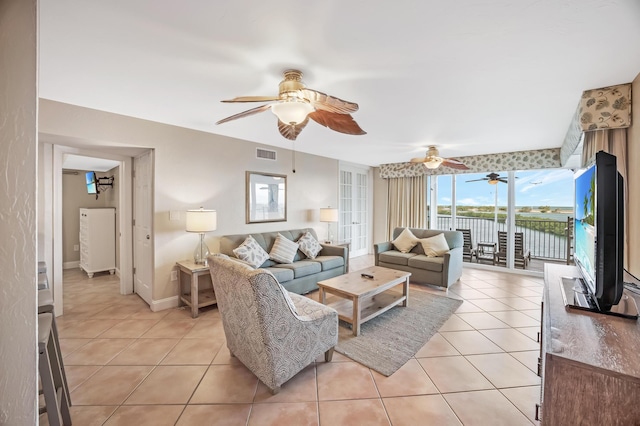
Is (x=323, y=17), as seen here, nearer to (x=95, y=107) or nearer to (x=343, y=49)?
(x=343, y=49)

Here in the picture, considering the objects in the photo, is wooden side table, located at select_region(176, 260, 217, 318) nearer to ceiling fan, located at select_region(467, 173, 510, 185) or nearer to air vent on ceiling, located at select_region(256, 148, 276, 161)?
air vent on ceiling, located at select_region(256, 148, 276, 161)

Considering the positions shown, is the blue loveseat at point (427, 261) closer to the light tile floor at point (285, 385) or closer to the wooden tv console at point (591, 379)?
the light tile floor at point (285, 385)

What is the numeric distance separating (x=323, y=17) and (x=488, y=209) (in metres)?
5.79

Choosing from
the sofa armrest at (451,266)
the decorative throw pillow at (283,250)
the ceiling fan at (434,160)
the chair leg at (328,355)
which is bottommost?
the chair leg at (328,355)

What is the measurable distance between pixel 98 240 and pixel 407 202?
21.1 feet

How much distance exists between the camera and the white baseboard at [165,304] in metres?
3.36

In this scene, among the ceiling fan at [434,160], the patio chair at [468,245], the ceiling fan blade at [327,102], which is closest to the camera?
the ceiling fan blade at [327,102]

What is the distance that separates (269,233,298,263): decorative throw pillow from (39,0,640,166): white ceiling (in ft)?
6.40

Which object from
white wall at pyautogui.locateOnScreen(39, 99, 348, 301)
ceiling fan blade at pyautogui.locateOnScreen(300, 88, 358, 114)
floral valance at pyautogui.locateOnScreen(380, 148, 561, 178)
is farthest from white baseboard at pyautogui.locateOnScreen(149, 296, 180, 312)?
floral valance at pyautogui.locateOnScreen(380, 148, 561, 178)

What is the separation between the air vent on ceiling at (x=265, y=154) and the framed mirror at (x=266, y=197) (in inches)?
11.0

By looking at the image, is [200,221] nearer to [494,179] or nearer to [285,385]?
[285,385]

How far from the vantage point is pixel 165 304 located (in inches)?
135

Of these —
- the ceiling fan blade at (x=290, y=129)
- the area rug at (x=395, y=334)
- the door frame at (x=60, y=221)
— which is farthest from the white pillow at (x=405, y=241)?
the door frame at (x=60, y=221)

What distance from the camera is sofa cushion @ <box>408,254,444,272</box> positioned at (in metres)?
4.18
